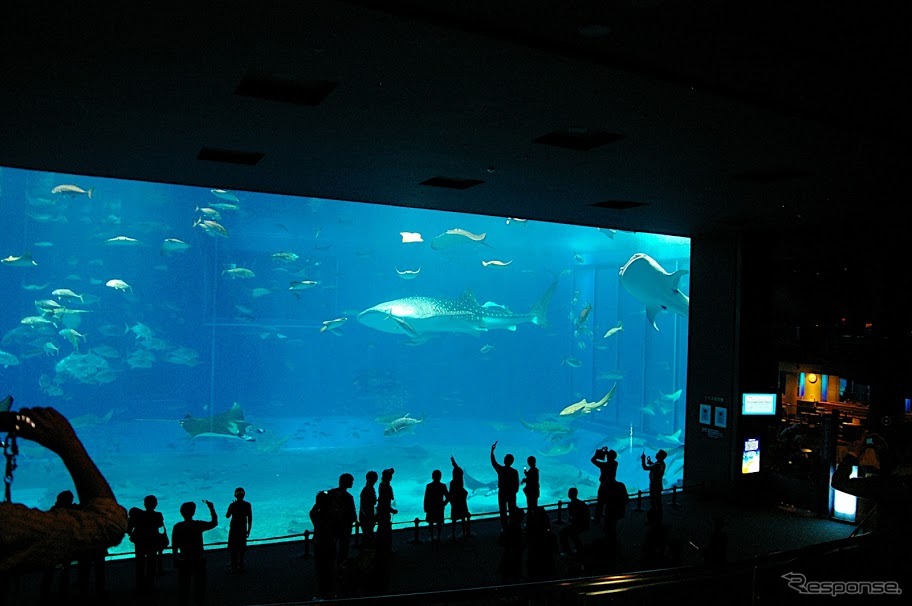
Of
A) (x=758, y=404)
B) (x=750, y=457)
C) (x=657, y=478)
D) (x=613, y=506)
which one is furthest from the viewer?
(x=758, y=404)

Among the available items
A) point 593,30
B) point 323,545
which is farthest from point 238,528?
point 593,30

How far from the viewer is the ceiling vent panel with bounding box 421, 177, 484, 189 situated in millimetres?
7617

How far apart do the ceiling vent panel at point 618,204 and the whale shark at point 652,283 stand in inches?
369

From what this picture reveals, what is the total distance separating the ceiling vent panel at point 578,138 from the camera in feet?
18.1

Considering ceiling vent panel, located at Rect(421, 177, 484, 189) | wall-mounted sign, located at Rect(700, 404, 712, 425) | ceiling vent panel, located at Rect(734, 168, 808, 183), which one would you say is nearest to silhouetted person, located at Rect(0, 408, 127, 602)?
ceiling vent panel, located at Rect(421, 177, 484, 189)

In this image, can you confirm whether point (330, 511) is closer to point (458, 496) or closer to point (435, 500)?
point (435, 500)

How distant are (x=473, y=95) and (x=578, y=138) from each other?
161 cm

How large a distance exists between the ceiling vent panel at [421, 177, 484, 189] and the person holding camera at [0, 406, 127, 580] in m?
6.06

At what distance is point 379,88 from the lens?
4.41 meters

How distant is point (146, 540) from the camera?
240 inches

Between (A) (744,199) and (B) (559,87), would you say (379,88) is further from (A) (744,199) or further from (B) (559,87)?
(A) (744,199)

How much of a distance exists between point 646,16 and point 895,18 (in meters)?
1.32

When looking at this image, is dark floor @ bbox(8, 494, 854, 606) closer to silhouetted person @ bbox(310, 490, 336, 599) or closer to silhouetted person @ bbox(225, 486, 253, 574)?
silhouetted person @ bbox(225, 486, 253, 574)

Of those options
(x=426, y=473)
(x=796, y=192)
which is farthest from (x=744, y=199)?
(x=426, y=473)
